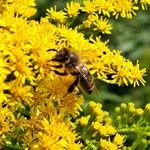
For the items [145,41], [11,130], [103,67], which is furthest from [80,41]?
[145,41]

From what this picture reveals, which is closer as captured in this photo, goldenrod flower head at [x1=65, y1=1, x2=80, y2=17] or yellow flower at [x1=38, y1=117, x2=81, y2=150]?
yellow flower at [x1=38, y1=117, x2=81, y2=150]

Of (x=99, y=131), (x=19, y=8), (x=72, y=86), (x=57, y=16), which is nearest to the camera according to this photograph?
(x=72, y=86)

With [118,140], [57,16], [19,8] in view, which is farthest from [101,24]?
[118,140]

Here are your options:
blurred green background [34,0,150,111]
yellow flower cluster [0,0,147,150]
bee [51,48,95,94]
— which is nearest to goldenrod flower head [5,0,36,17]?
yellow flower cluster [0,0,147,150]

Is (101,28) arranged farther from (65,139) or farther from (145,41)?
(145,41)

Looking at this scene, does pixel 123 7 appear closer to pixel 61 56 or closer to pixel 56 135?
pixel 61 56

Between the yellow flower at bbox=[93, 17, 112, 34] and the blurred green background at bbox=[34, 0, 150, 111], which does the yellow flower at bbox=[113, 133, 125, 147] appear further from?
the blurred green background at bbox=[34, 0, 150, 111]
